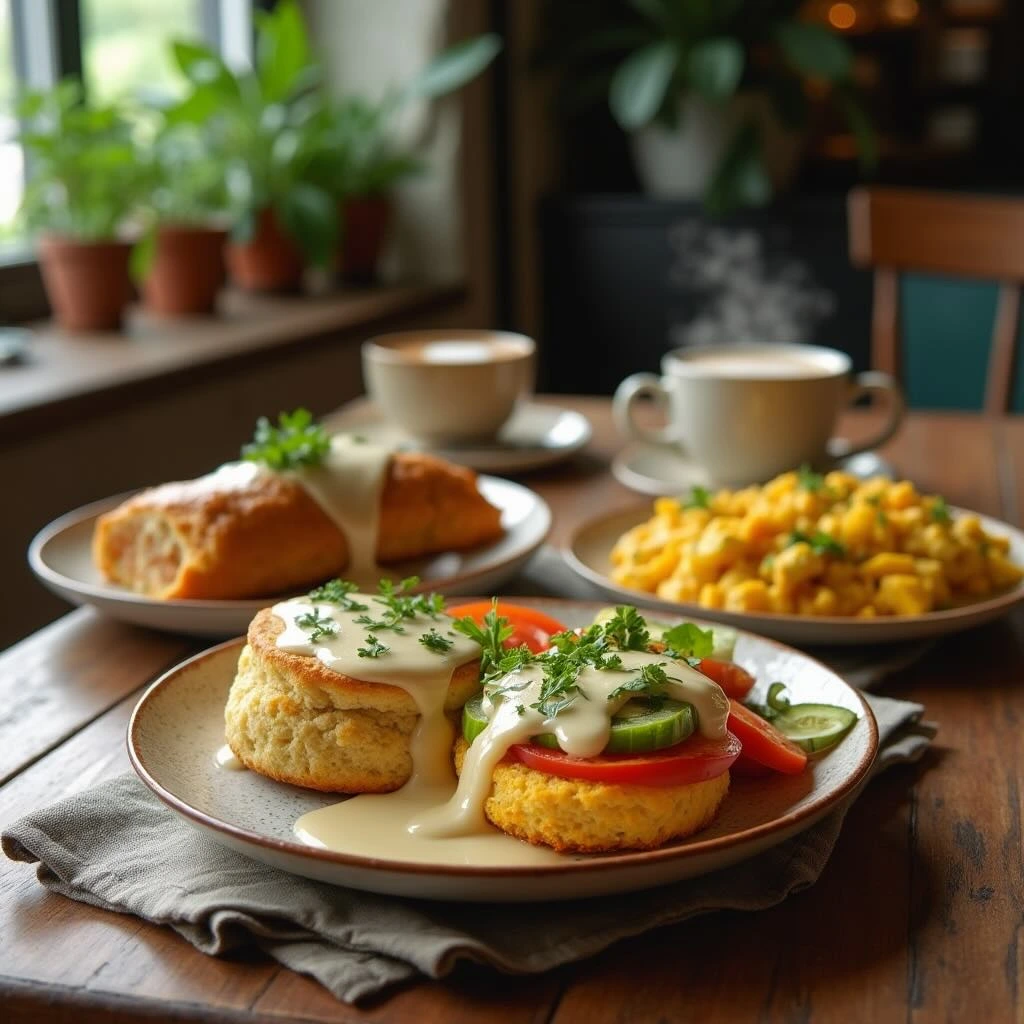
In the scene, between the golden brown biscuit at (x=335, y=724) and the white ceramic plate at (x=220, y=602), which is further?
the white ceramic plate at (x=220, y=602)

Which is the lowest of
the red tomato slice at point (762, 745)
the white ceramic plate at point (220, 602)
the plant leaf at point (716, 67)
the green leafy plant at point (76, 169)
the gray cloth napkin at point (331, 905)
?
the white ceramic plate at point (220, 602)

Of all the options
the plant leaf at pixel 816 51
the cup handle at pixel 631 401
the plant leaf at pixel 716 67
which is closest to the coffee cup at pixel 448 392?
the cup handle at pixel 631 401

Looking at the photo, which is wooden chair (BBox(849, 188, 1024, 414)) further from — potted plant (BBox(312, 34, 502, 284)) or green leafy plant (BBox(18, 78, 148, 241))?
green leafy plant (BBox(18, 78, 148, 241))

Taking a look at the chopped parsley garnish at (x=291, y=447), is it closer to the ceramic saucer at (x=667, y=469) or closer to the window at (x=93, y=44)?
the ceramic saucer at (x=667, y=469)

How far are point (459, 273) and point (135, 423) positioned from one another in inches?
59.4

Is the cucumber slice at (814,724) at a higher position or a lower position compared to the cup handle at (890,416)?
higher

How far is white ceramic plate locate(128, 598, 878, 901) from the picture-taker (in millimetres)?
672

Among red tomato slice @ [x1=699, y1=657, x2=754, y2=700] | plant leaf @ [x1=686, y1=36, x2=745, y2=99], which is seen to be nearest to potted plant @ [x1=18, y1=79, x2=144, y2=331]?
plant leaf @ [x1=686, y1=36, x2=745, y2=99]

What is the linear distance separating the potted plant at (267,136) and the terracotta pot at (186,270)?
0.21 m

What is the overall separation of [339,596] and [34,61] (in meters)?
2.42

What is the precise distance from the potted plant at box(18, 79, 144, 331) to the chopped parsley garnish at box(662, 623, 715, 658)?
6.72ft

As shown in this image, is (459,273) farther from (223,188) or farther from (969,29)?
(969,29)

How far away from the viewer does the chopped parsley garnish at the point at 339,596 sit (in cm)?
84

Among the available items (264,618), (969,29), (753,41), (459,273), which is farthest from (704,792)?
(969,29)
